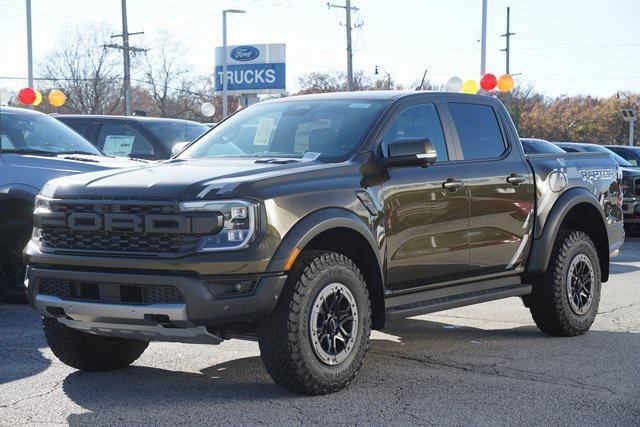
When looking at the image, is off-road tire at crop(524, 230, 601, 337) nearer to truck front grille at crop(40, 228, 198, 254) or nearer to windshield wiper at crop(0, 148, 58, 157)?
truck front grille at crop(40, 228, 198, 254)

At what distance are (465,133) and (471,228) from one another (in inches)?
30.4

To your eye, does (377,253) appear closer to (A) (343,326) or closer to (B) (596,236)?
(A) (343,326)

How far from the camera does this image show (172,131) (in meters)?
13.6

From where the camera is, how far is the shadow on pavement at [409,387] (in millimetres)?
5320

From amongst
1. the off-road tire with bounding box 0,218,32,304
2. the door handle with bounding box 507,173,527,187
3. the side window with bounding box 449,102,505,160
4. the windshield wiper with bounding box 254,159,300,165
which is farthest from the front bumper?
the off-road tire with bounding box 0,218,32,304

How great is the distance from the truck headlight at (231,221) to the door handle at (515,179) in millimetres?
2595

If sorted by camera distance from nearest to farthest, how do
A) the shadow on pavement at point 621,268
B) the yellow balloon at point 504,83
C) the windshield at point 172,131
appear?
the shadow on pavement at point 621,268
the windshield at point 172,131
the yellow balloon at point 504,83

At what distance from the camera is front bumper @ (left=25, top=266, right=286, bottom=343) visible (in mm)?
5223

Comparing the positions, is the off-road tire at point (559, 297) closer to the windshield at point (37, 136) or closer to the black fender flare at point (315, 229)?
the black fender flare at point (315, 229)

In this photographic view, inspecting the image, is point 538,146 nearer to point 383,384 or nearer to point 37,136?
point 37,136

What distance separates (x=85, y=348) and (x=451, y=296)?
2.42m

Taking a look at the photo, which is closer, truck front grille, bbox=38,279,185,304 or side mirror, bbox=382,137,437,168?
truck front grille, bbox=38,279,185,304

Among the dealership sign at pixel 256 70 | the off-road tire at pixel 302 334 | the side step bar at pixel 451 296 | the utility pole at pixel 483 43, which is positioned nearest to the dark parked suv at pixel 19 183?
the side step bar at pixel 451 296

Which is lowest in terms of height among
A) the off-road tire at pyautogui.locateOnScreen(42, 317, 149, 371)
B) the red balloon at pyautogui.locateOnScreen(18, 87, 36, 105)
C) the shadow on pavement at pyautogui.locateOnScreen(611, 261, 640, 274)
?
the shadow on pavement at pyautogui.locateOnScreen(611, 261, 640, 274)
